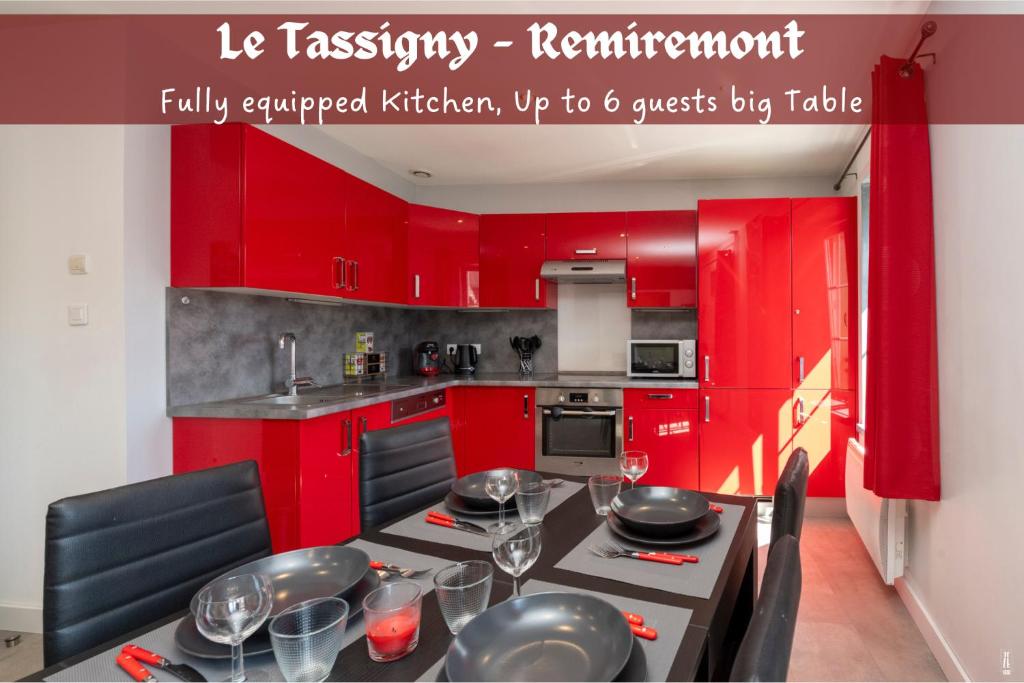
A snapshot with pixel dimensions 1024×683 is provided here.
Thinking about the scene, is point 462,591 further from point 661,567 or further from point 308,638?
point 661,567

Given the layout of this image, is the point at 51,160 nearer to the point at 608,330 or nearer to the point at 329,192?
the point at 329,192

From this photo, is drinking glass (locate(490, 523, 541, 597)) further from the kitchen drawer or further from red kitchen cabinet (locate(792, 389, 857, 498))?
red kitchen cabinet (locate(792, 389, 857, 498))

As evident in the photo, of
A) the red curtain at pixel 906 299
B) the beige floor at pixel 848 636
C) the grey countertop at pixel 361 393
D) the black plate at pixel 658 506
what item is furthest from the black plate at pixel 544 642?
the red curtain at pixel 906 299

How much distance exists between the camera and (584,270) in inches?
153

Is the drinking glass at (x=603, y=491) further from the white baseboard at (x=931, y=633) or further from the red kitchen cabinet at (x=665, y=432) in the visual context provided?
the red kitchen cabinet at (x=665, y=432)

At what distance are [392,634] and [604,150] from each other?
131 inches

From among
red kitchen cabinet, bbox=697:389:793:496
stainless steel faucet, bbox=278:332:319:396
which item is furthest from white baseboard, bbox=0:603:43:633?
red kitchen cabinet, bbox=697:389:793:496

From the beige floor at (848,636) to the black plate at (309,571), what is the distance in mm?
1633

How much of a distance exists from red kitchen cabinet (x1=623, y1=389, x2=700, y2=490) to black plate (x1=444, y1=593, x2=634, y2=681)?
9.31ft

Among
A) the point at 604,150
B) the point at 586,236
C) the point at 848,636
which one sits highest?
the point at 604,150

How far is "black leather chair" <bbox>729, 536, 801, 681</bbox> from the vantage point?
581 millimetres

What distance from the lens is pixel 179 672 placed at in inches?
30.3

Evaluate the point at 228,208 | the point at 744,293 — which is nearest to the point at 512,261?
the point at 744,293

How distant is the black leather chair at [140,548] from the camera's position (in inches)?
39.4
